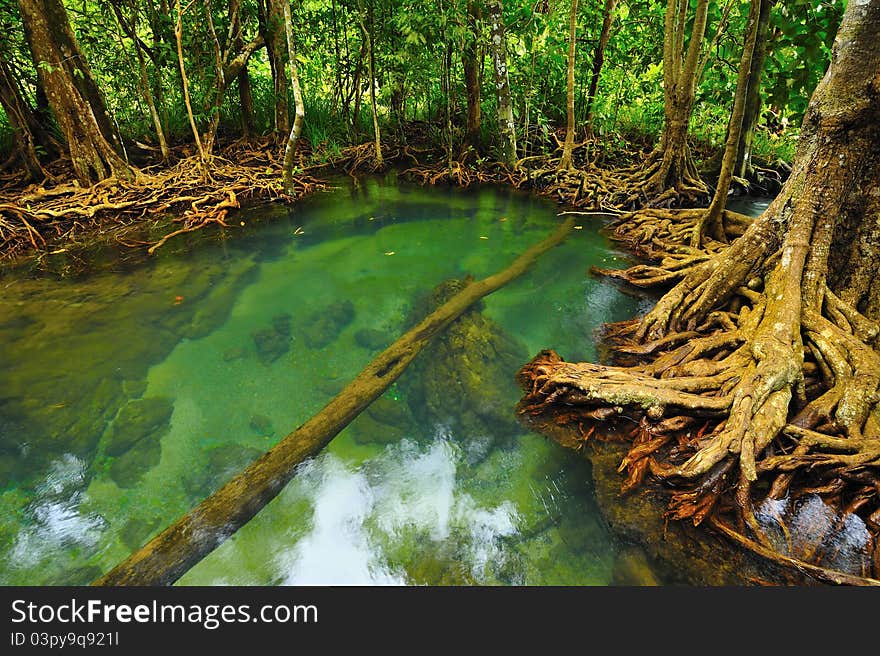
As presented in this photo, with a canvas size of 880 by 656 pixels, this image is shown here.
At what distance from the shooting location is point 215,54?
847 centimetres

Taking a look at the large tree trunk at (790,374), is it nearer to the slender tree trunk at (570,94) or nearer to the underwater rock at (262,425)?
the underwater rock at (262,425)

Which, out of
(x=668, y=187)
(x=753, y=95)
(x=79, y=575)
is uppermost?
(x=753, y=95)

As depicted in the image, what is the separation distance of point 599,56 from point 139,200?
28.3 ft

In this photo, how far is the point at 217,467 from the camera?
10.7ft

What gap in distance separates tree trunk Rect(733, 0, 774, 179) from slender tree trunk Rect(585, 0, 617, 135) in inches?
109

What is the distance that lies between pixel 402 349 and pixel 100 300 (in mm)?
3645

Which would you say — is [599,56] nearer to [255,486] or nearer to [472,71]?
[472,71]

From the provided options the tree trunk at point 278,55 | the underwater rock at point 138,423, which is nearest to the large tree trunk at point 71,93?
the tree trunk at point 278,55

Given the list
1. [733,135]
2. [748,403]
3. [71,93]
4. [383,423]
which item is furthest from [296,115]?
[748,403]

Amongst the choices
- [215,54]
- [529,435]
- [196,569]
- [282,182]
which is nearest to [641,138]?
[282,182]

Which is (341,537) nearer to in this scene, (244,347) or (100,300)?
(244,347)

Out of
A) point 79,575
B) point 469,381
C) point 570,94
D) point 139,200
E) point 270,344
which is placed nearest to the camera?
point 79,575

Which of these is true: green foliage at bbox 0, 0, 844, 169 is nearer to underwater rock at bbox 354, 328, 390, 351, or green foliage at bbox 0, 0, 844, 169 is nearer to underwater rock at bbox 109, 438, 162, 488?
underwater rock at bbox 354, 328, 390, 351

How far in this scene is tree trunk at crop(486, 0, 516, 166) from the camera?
26.8ft
